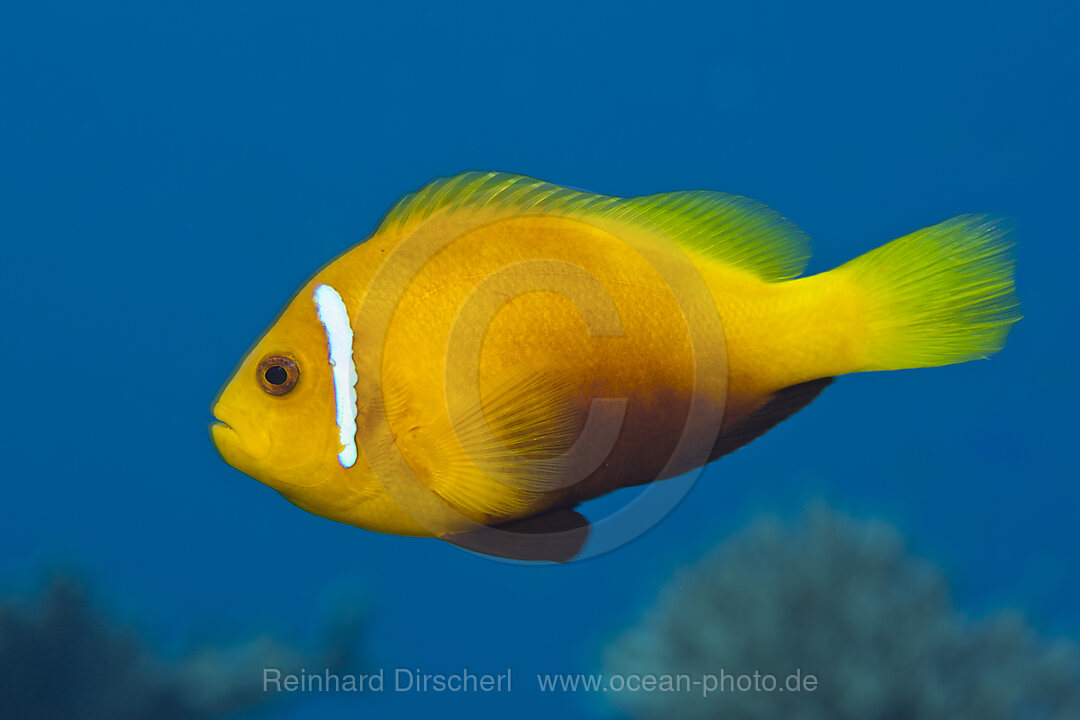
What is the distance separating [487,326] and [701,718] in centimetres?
180

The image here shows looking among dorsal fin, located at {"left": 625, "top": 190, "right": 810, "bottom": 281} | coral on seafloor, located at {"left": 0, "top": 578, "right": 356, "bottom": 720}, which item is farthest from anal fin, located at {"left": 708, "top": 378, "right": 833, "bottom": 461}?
coral on seafloor, located at {"left": 0, "top": 578, "right": 356, "bottom": 720}

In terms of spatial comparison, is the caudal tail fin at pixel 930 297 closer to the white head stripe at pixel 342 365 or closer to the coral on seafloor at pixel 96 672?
the white head stripe at pixel 342 365

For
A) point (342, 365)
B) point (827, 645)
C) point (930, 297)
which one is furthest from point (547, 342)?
point (827, 645)

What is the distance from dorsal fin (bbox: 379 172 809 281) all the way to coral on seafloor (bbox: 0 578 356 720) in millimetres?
2227

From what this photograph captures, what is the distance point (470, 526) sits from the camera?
3.20 ft

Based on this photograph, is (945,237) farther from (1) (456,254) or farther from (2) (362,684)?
(2) (362,684)

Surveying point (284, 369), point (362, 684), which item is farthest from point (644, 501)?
point (362, 684)

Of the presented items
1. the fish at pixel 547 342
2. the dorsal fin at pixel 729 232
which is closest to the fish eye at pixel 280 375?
the fish at pixel 547 342

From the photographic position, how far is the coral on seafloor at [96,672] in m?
2.46

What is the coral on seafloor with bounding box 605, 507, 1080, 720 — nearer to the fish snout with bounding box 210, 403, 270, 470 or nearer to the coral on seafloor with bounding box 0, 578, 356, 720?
the coral on seafloor with bounding box 0, 578, 356, 720

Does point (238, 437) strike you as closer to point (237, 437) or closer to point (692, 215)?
point (237, 437)

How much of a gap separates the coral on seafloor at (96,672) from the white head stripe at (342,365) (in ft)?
6.84

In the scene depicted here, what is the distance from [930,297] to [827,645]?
1.53m

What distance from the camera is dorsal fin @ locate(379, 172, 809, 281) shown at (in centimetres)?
98
